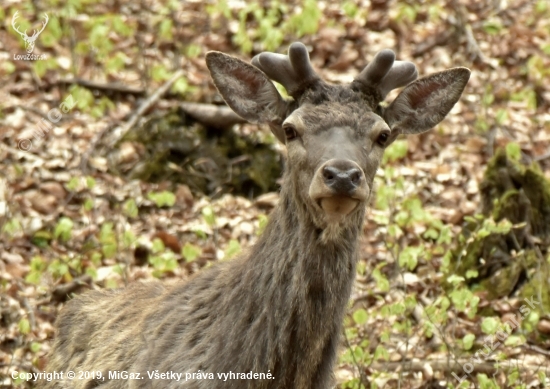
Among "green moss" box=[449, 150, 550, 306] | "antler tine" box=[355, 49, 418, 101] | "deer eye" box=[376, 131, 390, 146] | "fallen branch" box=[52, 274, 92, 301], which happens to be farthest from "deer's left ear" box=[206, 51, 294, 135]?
"fallen branch" box=[52, 274, 92, 301]

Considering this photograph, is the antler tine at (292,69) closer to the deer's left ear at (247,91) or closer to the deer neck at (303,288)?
the deer's left ear at (247,91)

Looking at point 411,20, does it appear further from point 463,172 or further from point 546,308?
point 546,308

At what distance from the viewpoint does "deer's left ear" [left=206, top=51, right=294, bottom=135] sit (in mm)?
5781

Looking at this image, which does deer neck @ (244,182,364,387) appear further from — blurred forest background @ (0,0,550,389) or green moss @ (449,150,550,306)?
green moss @ (449,150,550,306)

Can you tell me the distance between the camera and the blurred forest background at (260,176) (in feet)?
24.7

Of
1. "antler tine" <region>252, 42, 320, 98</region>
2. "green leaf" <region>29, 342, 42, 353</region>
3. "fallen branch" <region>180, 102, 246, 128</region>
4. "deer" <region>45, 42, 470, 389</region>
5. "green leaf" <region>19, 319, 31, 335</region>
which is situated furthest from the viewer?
"fallen branch" <region>180, 102, 246, 128</region>

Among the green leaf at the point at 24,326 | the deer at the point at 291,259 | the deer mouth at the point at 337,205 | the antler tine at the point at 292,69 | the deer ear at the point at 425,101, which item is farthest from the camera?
the green leaf at the point at 24,326

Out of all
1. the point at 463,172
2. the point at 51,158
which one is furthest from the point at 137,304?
the point at 463,172

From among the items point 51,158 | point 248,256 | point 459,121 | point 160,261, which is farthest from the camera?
point 459,121

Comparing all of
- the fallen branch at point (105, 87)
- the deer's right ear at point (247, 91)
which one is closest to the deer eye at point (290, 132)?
the deer's right ear at point (247, 91)

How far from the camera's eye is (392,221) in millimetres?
8719

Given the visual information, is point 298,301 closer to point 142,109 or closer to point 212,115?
point 212,115

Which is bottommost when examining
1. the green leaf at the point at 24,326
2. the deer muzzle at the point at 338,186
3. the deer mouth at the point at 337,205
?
the green leaf at the point at 24,326

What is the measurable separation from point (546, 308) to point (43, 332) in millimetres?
4677
